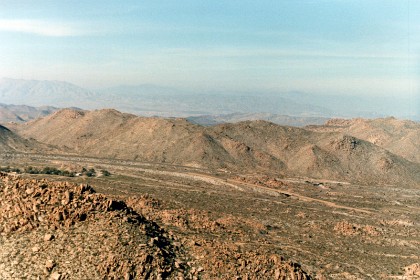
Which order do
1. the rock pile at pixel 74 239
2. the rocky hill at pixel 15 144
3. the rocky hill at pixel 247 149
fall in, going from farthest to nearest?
the rocky hill at pixel 15 144, the rocky hill at pixel 247 149, the rock pile at pixel 74 239

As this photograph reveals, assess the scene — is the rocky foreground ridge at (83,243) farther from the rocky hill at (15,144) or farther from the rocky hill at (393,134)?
the rocky hill at (393,134)

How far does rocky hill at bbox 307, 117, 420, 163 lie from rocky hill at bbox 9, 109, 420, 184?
43.8ft

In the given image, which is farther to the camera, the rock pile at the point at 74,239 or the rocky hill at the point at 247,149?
the rocky hill at the point at 247,149

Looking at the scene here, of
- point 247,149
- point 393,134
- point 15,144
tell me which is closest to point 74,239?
point 247,149

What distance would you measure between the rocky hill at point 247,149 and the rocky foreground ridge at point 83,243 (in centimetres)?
5368

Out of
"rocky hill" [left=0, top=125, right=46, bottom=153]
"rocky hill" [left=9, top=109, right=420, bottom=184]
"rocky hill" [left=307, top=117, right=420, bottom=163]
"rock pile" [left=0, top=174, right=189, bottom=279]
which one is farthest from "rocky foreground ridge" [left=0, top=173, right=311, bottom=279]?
"rocky hill" [left=307, top=117, right=420, bottom=163]

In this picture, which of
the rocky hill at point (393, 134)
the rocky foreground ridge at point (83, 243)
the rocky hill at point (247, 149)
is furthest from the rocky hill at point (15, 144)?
the rocky hill at point (393, 134)

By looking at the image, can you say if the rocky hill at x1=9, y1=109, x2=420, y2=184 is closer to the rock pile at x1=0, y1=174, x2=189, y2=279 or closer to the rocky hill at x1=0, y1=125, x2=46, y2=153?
the rocky hill at x1=0, y1=125, x2=46, y2=153

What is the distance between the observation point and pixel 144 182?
53.7 metres

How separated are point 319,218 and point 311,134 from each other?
59.5m

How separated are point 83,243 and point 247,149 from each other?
66772 mm

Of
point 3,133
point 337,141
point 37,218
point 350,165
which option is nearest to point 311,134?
point 337,141

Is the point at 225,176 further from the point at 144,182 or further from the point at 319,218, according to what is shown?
the point at 319,218

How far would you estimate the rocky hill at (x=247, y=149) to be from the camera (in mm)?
77125
